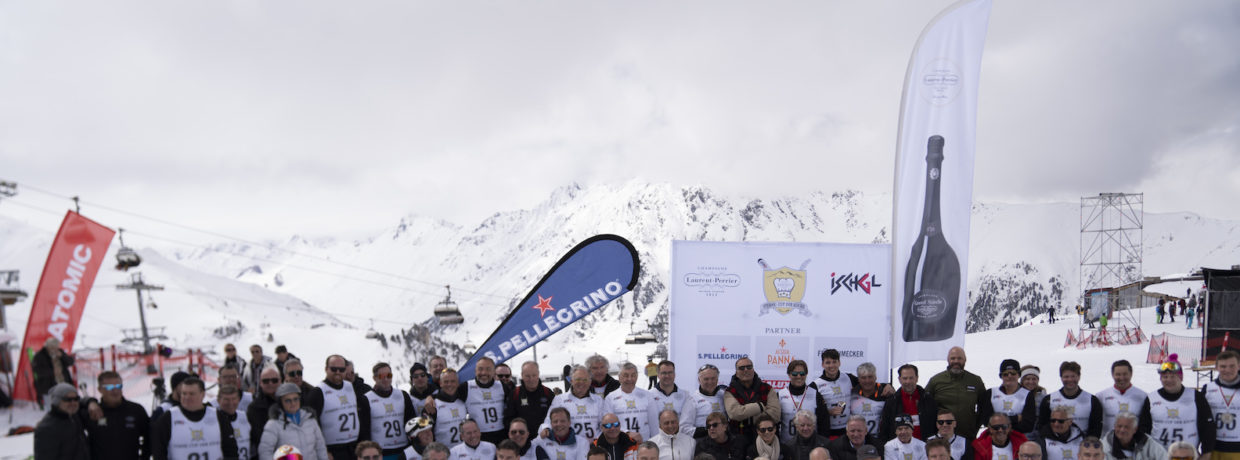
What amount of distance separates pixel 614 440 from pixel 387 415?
243cm

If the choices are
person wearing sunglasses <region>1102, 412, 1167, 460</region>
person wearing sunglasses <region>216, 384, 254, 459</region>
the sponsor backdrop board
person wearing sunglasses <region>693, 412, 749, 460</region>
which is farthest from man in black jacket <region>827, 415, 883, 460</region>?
person wearing sunglasses <region>216, 384, 254, 459</region>

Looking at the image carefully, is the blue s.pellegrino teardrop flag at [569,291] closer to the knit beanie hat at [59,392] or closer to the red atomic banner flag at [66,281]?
the knit beanie hat at [59,392]

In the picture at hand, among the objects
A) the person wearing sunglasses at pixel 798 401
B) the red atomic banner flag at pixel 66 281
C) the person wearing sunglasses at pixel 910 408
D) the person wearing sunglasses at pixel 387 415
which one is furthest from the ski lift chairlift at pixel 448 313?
the person wearing sunglasses at pixel 910 408

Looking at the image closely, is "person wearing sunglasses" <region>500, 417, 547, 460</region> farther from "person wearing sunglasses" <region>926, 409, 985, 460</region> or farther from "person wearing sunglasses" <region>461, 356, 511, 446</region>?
"person wearing sunglasses" <region>926, 409, 985, 460</region>

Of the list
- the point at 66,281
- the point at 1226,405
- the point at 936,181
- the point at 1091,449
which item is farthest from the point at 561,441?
the point at 66,281

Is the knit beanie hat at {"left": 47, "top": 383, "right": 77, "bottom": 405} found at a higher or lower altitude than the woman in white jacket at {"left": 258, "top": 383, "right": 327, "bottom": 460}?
higher

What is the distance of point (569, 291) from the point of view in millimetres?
9672

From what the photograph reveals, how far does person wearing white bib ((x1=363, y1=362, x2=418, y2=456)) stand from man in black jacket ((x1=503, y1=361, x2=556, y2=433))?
1.11 metres

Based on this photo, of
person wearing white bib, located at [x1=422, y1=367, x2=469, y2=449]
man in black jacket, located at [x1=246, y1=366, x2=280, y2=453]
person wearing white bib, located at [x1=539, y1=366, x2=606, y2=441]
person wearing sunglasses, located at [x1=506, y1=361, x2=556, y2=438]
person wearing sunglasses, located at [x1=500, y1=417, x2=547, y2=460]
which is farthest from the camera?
person wearing sunglasses, located at [x1=506, y1=361, x2=556, y2=438]

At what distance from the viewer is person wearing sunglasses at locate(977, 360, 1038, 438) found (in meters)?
8.16

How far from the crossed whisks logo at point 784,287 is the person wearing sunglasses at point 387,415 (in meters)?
4.52

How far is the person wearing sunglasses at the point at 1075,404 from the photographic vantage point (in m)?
8.01

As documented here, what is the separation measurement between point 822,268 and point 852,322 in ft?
2.53

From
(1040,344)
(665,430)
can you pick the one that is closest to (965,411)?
(665,430)
